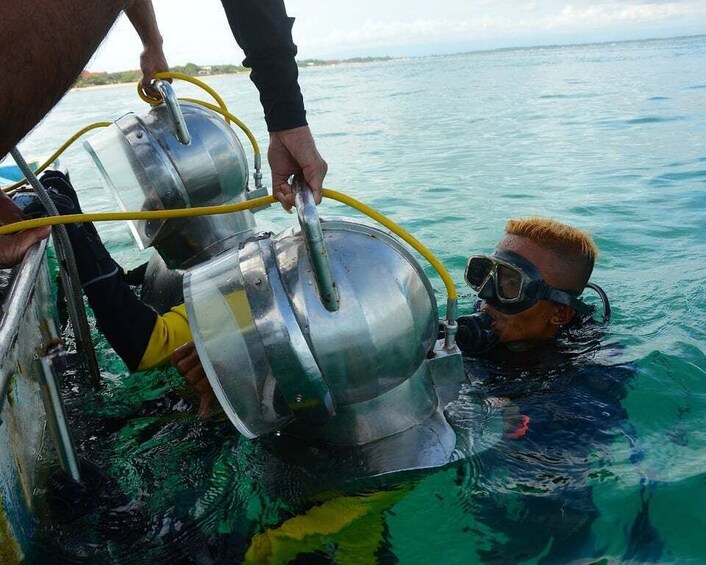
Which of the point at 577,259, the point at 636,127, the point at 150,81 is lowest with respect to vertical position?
the point at 636,127

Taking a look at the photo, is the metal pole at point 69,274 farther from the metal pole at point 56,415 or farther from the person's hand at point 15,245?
the metal pole at point 56,415

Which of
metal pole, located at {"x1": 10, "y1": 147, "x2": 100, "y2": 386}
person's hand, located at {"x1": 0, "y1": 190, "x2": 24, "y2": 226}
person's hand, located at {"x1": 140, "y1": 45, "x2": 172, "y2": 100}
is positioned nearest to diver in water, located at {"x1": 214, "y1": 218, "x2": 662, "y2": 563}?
metal pole, located at {"x1": 10, "y1": 147, "x2": 100, "y2": 386}

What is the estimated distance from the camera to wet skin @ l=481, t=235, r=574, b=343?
3.18m

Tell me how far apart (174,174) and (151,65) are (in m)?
0.71

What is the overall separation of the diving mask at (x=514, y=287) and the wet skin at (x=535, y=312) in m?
0.04

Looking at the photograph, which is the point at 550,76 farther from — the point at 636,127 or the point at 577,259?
the point at 577,259

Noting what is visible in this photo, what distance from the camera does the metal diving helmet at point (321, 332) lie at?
1841 millimetres

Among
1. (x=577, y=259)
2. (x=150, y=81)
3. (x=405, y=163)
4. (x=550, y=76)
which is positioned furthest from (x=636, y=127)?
(x=550, y=76)

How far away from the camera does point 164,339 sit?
2.79m

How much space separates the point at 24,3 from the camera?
125cm

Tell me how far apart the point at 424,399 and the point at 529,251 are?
4.40ft

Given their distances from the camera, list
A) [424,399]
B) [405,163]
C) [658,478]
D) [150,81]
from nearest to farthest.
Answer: [424,399]
[658,478]
[150,81]
[405,163]

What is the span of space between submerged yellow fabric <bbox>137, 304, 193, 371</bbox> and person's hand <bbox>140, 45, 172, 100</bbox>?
1.42 metres

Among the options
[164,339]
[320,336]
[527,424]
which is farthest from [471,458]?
[164,339]
